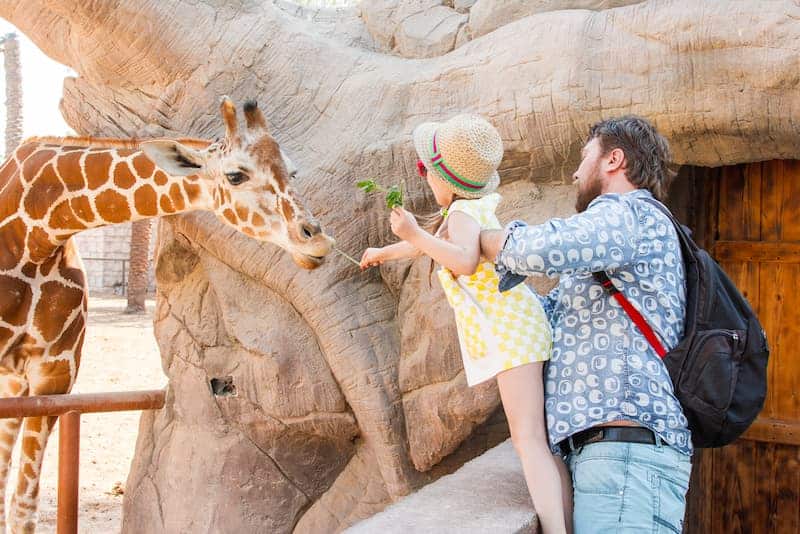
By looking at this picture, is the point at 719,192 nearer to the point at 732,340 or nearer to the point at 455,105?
the point at 455,105

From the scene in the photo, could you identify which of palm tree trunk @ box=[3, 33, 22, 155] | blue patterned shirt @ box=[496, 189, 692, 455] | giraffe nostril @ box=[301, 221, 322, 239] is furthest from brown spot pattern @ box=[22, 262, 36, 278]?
palm tree trunk @ box=[3, 33, 22, 155]

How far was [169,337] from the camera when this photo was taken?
5723 millimetres

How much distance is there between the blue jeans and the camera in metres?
2.29

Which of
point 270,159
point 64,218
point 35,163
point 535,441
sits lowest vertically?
point 64,218

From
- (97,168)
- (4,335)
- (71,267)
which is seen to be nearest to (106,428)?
(71,267)

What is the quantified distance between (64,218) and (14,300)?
0.54 meters

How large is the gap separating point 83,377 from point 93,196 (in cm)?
791

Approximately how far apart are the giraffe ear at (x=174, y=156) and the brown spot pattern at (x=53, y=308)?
120 cm

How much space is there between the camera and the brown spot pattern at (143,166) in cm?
473

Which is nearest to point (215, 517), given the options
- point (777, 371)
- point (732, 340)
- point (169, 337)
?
point (169, 337)

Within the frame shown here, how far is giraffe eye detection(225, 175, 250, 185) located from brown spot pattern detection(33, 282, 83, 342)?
1.48 m

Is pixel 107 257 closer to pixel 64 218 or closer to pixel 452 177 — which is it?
pixel 64 218

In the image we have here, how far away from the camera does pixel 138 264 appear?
1722 cm

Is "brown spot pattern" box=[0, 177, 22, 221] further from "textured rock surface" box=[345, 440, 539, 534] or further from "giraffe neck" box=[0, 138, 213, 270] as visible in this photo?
"textured rock surface" box=[345, 440, 539, 534]
